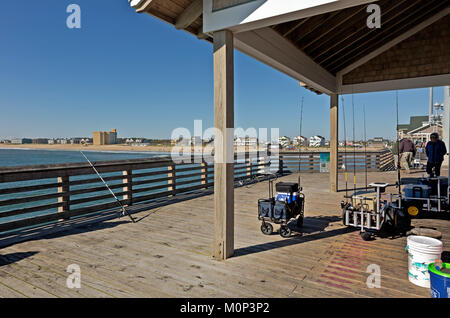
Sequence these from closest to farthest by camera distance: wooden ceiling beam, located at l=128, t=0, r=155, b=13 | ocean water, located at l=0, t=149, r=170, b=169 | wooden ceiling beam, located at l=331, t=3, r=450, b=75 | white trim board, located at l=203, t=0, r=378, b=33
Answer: white trim board, located at l=203, t=0, r=378, b=33, wooden ceiling beam, located at l=128, t=0, r=155, b=13, wooden ceiling beam, located at l=331, t=3, r=450, b=75, ocean water, located at l=0, t=149, r=170, b=169

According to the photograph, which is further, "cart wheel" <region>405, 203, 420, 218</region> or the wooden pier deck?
"cart wheel" <region>405, 203, 420, 218</region>

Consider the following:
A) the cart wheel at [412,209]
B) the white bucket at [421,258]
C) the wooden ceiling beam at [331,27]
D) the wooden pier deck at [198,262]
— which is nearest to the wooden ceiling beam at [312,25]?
the wooden ceiling beam at [331,27]

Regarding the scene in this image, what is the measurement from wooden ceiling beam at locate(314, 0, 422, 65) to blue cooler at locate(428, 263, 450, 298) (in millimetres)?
4332

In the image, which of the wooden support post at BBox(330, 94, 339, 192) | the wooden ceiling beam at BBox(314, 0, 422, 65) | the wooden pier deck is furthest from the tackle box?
the wooden support post at BBox(330, 94, 339, 192)

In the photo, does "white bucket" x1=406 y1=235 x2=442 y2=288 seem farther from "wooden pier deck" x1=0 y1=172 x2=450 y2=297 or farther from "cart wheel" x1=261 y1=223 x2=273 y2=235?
"cart wheel" x1=261 y1=223 x2=273 y2=235

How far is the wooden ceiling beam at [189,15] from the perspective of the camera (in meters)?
3.34

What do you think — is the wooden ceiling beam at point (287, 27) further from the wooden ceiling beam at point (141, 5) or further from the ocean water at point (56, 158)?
the ocean water at point (56, 158)

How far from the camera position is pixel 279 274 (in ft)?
9.12

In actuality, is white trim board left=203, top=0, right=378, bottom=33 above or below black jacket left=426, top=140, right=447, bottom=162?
above

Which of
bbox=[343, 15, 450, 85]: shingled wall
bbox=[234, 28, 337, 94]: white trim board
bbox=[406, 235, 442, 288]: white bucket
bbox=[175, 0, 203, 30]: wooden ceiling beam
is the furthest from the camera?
bbox=[343, 15, 450, 85]: shingled wall

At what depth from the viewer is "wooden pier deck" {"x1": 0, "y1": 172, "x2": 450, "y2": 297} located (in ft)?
8.09

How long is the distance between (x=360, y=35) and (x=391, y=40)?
1.14 m
